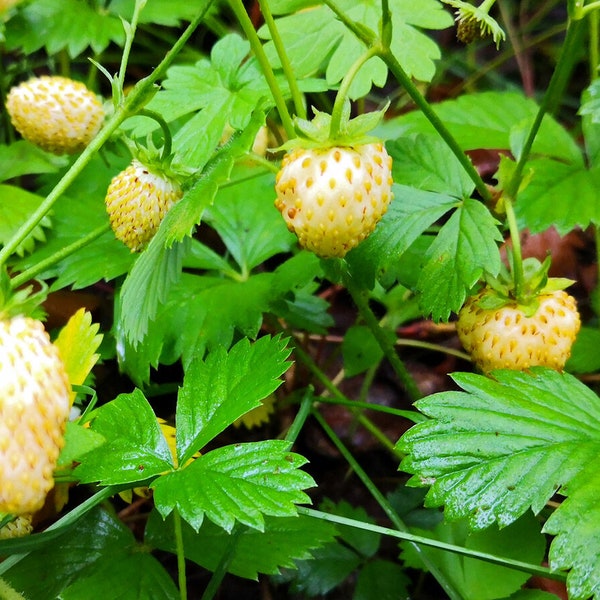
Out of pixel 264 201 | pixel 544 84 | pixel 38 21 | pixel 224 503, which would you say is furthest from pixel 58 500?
pixel 544 84

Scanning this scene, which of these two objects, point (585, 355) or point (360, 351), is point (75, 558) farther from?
point (585, 355)

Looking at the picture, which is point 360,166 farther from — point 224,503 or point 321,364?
point 321,364

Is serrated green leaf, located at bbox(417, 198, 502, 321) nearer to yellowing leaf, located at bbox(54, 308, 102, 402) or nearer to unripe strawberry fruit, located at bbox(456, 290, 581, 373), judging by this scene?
unripe strawberry fruit, located at bbox(456, 290, 581, 373)

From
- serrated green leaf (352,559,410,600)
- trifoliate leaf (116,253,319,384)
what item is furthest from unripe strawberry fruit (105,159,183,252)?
serrated green leaf (352,559,410,600)

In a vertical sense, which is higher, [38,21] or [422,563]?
[38,21]

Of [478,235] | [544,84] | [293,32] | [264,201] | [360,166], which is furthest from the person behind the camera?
[544,84]

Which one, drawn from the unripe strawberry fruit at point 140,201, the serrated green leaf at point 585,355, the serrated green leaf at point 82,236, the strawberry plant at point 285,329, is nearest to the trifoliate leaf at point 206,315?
the strawberry plant at point 285,329

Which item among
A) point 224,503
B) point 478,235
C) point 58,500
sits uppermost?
point 478,235
